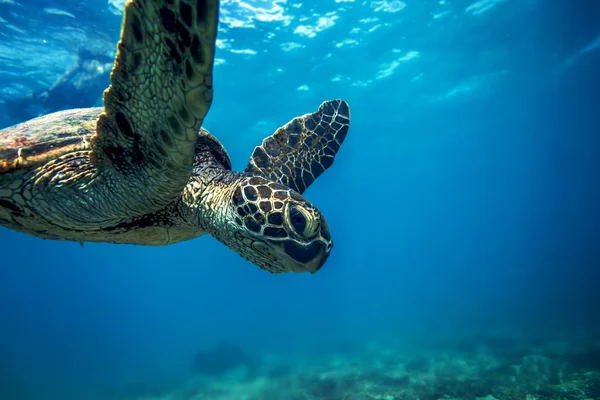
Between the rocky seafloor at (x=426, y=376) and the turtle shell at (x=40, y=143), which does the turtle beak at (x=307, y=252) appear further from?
the rocky seafloor at (x=426, y=376)

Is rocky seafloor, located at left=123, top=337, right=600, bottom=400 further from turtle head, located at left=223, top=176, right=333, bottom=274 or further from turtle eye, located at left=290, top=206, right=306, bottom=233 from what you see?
turtle eye, located at left=290, top=206, right=306, bottom=233

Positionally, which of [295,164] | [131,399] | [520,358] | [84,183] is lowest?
[131,399]

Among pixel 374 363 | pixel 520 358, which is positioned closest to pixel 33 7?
pixel 374 363

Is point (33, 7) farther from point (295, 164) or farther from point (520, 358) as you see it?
point (520, 358)

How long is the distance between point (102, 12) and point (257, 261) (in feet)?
51.7

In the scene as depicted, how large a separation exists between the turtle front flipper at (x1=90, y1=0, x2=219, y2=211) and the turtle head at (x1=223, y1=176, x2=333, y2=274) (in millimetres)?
473

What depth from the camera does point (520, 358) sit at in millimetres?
12898

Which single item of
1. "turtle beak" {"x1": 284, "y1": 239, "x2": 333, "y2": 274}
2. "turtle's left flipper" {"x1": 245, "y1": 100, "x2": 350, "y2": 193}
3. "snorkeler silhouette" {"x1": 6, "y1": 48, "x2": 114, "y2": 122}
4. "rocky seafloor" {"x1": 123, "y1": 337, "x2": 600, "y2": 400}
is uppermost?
"snorkeler silhouette" {"x1": 6, "y1": 48, "x2": 114, "y2": 122}

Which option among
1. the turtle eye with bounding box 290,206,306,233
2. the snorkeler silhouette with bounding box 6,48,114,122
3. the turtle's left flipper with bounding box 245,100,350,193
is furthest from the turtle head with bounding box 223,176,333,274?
the snorkeler silhouette with bounding box 6,48,114,122

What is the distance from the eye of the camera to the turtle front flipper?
1457 mm

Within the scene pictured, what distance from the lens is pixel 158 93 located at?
1.72 m

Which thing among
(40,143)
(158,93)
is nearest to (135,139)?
(158,93)

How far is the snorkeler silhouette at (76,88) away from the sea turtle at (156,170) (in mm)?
17079

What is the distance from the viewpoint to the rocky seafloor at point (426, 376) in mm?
9609
